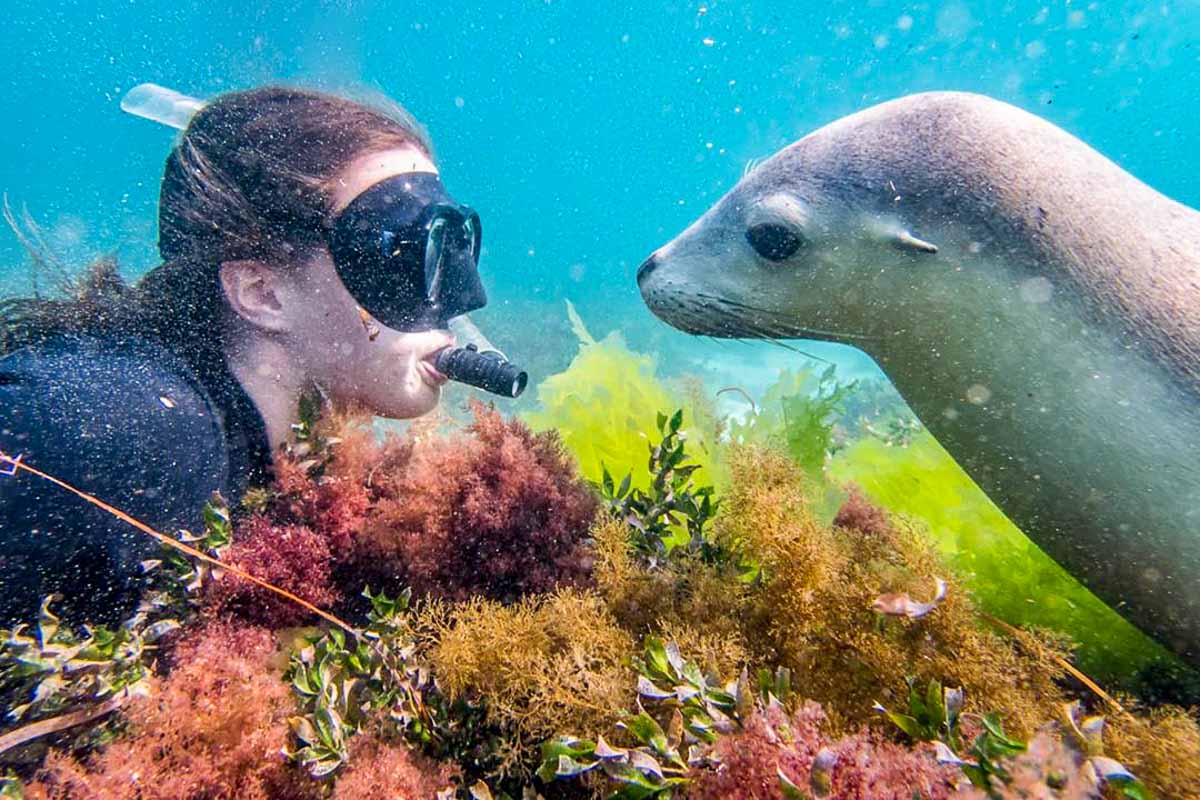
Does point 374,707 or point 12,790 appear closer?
point 12,790

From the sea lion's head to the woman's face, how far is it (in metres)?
1.52

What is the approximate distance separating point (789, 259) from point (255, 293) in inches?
97.3

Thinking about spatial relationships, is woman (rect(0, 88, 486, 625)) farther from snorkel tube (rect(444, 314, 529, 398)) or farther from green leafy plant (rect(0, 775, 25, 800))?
green leafy plant (rect(0, 775, 25, 800))

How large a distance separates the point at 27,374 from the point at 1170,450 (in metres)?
3.64

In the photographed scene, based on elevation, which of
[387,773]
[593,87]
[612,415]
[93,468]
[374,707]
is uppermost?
[593,87]

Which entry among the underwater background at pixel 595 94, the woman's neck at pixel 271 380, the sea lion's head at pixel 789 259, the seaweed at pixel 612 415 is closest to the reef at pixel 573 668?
the woman's neck at pixel 271 380

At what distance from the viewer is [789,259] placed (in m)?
2.28

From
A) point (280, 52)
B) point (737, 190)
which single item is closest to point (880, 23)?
point (280, 52)

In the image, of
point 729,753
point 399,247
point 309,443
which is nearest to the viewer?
point 729,753

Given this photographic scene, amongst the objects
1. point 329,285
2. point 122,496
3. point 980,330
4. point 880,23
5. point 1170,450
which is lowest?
point 1170,450

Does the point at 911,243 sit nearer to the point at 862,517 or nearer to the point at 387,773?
the point at 862,517

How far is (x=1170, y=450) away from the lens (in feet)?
5.54

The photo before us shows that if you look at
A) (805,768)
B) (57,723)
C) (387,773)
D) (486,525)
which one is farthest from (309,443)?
(805,768)

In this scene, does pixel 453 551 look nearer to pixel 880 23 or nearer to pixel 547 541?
pixel 547 541
